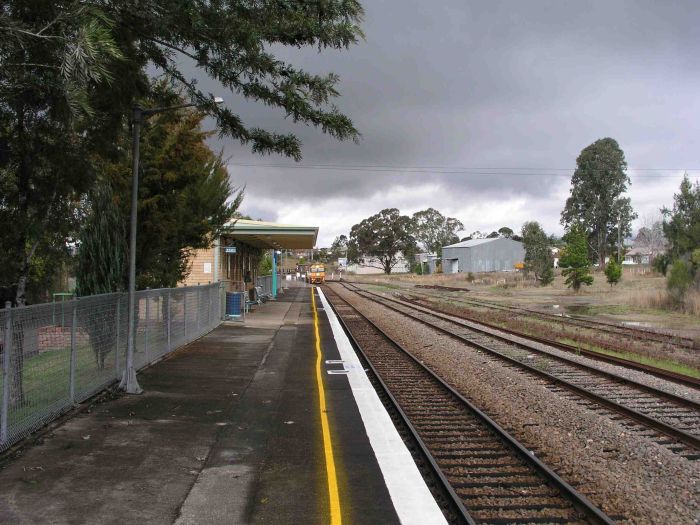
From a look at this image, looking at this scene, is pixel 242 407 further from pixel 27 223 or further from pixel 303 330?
pixel 303 330

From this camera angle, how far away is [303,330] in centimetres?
1952

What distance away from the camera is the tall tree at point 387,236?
401 ft

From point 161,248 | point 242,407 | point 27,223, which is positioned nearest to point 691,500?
point 242,407

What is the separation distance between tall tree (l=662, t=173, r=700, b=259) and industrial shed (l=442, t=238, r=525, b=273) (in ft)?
194

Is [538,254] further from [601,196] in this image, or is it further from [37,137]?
[37,137]

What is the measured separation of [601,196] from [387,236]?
50.4 meters

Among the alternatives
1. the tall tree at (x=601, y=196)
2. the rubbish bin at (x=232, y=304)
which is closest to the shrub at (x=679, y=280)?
the rubbish bin at (x=232, y=304)

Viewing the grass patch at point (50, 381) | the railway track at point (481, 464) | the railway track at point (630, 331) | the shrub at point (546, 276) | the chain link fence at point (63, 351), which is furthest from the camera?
the shrub at point (546, 276)

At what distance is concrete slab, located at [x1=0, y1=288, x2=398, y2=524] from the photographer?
4676 mm

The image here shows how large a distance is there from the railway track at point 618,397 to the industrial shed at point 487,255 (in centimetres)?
7958

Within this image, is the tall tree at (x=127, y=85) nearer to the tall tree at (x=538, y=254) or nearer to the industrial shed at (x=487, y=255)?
the tall tree at (x=538, y=254)

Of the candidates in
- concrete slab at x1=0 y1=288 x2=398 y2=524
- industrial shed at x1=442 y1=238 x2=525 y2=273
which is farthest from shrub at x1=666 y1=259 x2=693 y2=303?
industrial shed at x1=442 y1=238 x2=525 y2=273

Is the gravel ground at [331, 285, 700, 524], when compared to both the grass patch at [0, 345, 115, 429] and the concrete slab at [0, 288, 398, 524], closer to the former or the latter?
the concrete slab at [0, 288, 398, 524]

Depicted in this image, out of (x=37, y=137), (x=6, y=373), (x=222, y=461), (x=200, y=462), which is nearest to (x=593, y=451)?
(x=222, y=461)
